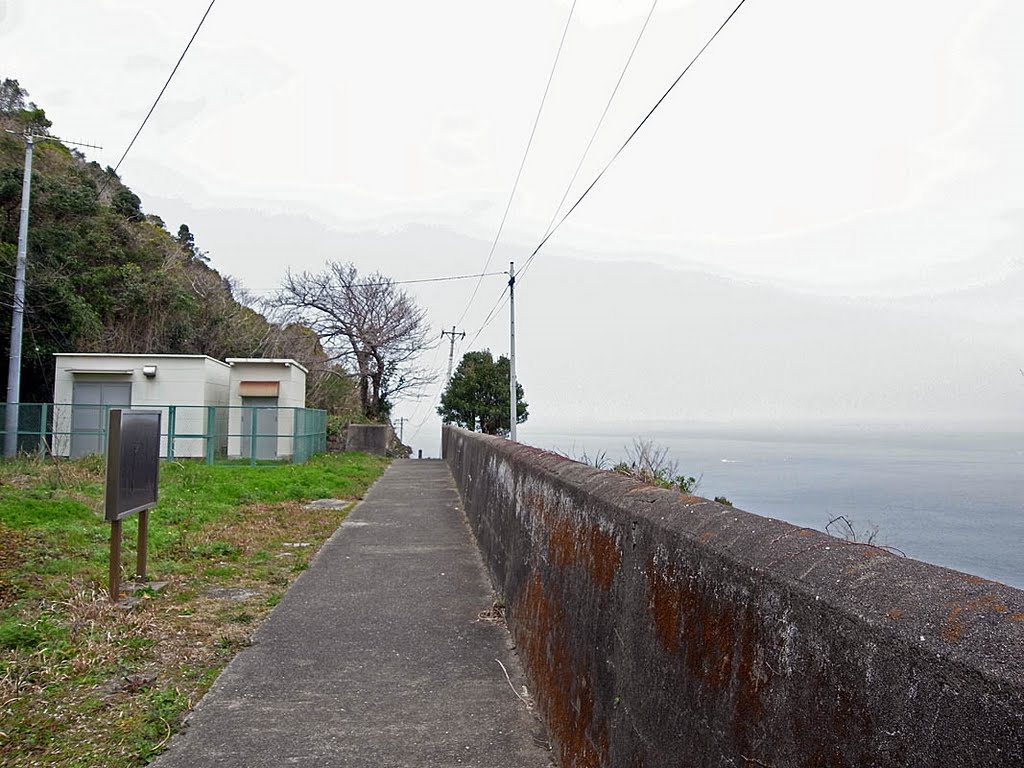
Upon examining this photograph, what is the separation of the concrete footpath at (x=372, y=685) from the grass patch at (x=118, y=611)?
A: 0.79 feet

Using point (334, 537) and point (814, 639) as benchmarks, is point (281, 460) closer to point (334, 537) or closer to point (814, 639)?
point (334, 537)

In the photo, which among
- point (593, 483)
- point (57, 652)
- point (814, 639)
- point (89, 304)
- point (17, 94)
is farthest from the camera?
point (17, 94)

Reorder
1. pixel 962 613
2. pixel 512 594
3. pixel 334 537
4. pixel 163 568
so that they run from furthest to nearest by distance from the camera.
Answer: pixel 334 537 < pixel 163 568 < pixel 512 594 < pixel 962 613

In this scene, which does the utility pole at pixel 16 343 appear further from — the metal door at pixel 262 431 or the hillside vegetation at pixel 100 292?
the metal door at pixel 262 431

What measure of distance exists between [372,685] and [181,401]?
2043 cm

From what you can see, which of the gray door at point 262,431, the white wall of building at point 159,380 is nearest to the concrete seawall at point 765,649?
the white wall of building at point 159,380

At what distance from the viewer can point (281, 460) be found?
2409cm

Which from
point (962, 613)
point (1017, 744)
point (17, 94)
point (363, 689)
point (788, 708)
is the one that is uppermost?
point (17, 94)

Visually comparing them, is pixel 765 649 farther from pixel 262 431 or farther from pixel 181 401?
pixel 262 431

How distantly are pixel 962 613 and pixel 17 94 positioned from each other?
57.8 m

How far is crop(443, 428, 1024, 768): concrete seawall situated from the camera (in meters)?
1.22

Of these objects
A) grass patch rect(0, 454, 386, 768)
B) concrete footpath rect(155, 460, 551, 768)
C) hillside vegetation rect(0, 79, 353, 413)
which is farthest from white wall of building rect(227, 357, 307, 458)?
concrete footpath rect(155, 460, 551, 768)

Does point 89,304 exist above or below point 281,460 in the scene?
above

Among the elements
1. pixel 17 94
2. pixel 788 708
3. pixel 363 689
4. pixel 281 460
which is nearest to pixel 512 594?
pixel 363 689
